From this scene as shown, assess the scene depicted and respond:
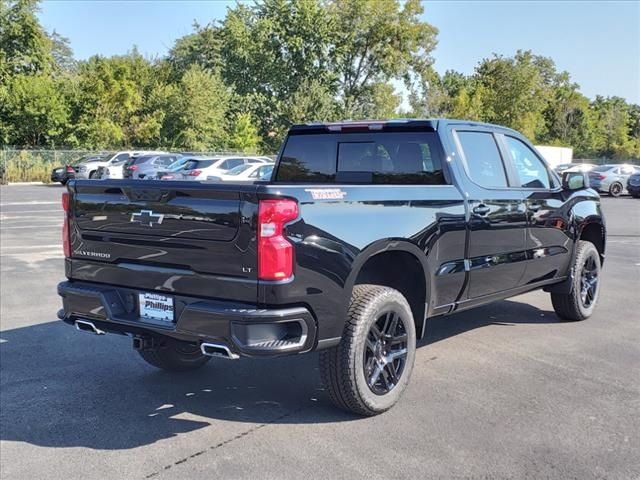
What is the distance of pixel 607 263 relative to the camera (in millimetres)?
10648

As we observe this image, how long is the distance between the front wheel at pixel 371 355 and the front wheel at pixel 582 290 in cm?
284

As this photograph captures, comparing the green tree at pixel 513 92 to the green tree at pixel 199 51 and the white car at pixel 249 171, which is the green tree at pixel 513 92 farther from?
the white car at pixel 249 171

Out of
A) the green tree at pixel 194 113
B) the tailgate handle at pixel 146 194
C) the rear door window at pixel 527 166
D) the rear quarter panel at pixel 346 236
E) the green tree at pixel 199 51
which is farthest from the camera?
the green tree at pixel 199 51

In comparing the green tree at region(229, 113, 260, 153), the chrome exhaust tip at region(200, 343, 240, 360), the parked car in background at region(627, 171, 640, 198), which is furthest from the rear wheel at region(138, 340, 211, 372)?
the green tree at region(229, 113, 260, 153)

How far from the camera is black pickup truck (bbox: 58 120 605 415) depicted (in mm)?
3611

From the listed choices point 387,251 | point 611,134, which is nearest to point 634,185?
point 387,251

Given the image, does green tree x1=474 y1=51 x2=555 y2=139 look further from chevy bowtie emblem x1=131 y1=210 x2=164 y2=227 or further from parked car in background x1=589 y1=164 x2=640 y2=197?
chevy bowtie emblem x1=131 y1=210 x2=164 y2=227

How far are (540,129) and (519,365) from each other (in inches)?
2916

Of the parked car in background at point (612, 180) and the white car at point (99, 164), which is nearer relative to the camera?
the parked car in background at point (612, 180)

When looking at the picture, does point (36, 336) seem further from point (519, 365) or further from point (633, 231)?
point (633, 231)

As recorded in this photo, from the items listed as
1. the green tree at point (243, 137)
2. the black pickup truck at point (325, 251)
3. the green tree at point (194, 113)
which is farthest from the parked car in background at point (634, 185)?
the green tree at point (194, 113)

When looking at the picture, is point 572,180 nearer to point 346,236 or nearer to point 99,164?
point 346,236

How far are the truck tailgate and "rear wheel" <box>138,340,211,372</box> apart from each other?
1008 mm

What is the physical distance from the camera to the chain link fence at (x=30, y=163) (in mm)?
37688
